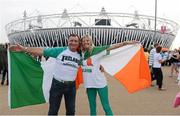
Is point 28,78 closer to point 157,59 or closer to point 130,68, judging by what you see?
point 130,68

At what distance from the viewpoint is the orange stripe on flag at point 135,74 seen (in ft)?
27.7

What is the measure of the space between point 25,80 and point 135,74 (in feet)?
7.46

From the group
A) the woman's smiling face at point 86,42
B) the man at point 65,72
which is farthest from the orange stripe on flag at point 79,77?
the man at point 65,72

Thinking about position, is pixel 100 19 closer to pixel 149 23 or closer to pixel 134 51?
pixel 149 23

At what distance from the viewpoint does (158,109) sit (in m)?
9.70

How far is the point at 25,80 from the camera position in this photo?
767 cm

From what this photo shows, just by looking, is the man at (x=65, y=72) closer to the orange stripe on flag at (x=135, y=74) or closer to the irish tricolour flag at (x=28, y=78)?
the irish tricolour flag at (x=28, y=78)

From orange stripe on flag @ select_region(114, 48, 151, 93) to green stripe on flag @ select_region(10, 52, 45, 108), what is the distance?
1605mm

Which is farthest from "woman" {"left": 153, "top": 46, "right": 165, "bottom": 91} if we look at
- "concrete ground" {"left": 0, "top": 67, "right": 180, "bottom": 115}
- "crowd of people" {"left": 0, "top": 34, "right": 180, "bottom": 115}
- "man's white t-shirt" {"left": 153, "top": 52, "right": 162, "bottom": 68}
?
"crowd of people" {"left": 0, "top": 34, "right": 180, "bottom": 115}

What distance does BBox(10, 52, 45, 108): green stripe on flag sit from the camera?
300 inches

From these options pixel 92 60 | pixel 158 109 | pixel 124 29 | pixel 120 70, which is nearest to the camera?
pixel 92 60

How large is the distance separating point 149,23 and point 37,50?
253 feet

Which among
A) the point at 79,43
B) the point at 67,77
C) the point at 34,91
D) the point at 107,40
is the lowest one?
the point at 107,40

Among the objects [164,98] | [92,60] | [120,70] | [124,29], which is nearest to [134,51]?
[120,70]
